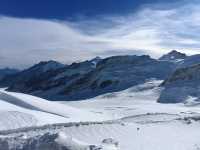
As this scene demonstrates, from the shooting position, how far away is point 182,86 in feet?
187

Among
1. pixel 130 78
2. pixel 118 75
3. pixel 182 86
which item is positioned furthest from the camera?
pixel 118 75

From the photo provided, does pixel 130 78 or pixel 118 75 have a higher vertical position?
pixel 118 75

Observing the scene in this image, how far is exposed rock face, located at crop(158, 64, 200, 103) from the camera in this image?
51.4m

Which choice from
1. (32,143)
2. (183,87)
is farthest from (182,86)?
(32,143)

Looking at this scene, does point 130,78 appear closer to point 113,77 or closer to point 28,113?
point 113,77

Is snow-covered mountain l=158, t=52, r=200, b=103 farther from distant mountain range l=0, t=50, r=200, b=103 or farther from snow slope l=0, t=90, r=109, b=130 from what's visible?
snow slope l=0, t=90, r=109, b=130

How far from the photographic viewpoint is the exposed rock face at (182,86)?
5144cm

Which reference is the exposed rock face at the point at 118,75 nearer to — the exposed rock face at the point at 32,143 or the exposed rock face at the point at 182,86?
the exposed rock face at the point at 182,86

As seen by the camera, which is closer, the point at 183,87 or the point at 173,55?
the point at 183,87

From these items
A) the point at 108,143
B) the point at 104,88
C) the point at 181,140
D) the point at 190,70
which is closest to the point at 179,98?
the point at 190,70

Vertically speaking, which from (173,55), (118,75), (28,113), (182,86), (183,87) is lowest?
(28,113)

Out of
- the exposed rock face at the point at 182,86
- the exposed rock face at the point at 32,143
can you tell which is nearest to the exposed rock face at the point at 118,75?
the exposed rock face at the point at 182,86

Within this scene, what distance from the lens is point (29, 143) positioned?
1166cm

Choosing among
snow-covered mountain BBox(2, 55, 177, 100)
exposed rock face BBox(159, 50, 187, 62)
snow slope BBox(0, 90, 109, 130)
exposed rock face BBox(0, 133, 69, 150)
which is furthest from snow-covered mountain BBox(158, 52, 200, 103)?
exposed rock face BBox(159, 50, 187, 62)
